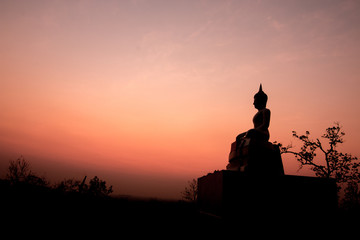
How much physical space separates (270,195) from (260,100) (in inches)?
116

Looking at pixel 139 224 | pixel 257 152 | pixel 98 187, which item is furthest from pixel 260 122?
pixel 98 187

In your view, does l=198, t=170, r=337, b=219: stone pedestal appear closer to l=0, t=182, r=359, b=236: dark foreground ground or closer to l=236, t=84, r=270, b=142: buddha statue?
l=0, t=182, r=359, b=236: dark foreground ground

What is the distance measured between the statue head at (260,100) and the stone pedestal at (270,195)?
2341 millimetres

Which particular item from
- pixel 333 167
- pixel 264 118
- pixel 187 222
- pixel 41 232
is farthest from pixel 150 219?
pixel 333 167

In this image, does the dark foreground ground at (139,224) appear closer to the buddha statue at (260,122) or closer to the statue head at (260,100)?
the buddha statue at (260,122)

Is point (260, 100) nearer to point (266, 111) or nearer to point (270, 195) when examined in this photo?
point (266, 111)

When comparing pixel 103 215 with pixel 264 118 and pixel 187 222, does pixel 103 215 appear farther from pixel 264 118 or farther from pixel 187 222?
pixel 264 118

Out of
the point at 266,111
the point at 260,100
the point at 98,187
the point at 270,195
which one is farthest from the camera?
the point at 98,187

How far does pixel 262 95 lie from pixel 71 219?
615cm

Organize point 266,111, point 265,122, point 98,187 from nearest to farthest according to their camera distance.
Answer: point 265,122, point 266,111, point 98,187

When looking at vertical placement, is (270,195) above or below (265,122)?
below

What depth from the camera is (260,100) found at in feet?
23.0

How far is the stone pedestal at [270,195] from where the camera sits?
200 inches

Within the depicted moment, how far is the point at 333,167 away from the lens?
1638 cm
